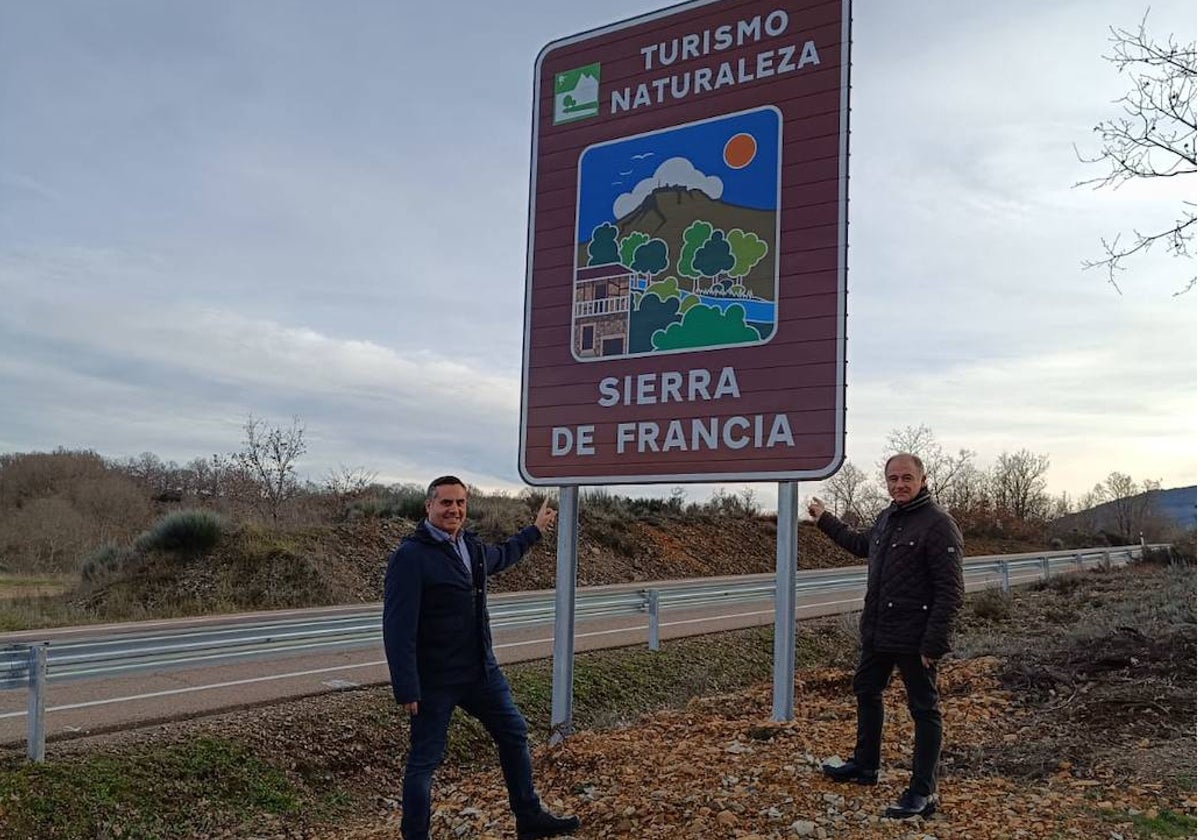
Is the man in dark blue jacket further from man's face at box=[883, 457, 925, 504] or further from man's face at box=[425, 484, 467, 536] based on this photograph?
man's face at box=[883, 457, 925, 504]

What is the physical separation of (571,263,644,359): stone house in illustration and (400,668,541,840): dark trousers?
2.97 metres

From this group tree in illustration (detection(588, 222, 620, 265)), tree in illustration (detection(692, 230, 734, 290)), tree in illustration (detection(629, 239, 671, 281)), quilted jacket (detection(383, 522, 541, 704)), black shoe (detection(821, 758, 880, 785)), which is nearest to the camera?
quilted jacket (detection(383, 522, 541, 704))

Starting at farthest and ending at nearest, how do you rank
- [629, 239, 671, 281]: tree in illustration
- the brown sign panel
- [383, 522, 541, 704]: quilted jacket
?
1. [629, 239, 671, 281]: tree in illustration
2. the brown sign panel
3. [383, 522, 541, 704]: quilted jacket

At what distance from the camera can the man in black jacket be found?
488cm

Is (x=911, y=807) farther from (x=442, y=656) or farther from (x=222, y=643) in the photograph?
(x=222, y=643)

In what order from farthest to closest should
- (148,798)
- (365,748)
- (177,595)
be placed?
(177,595) → (365,748) → (148,798)

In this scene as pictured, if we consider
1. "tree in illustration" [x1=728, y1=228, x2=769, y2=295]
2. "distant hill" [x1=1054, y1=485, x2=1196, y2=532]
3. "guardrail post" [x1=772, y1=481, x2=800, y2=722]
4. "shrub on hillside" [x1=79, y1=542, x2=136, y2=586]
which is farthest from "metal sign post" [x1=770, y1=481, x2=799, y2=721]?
"distant hill" [x1=1054, y1=485, x2=1196, y2=532]

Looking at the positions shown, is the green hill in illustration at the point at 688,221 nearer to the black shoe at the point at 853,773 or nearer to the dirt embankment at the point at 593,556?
the black shoe at the point at 853,773

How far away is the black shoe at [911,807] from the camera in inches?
187

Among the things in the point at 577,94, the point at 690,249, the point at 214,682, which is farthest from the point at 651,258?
the point at 214,682

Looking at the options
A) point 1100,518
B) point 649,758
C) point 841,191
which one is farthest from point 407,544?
point 1100,518

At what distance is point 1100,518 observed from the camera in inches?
2440

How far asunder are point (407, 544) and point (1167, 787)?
13.3 feet

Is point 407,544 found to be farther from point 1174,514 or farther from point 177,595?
point 1174,514
